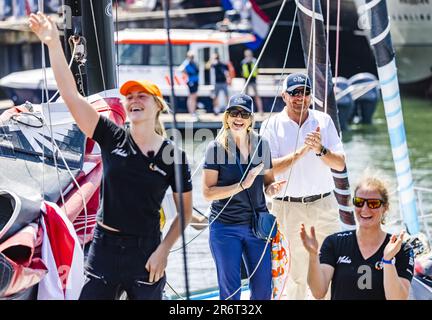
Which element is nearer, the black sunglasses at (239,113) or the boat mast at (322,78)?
the black sunglasses at (239,113)

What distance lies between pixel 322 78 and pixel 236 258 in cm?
181

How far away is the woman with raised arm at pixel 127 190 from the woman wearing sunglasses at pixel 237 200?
4.15 feet

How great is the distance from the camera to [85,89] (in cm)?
698

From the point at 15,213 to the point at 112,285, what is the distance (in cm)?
71

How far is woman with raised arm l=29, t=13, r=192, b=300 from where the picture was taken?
14.1 ft

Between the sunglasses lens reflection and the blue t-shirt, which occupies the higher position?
the sunglasses lens reflection

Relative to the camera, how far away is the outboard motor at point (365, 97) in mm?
26125

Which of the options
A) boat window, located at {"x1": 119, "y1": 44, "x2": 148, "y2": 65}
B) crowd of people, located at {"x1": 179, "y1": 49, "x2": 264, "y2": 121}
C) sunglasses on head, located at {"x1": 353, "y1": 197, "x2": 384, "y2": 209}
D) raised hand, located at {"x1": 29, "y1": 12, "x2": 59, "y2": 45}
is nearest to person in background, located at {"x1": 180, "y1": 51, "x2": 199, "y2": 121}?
crowd of people, located at {"x1": 179, "y1": 49, "x2": 264, "y2": 121}

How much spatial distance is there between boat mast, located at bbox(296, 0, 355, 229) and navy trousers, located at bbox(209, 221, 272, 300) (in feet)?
4.16

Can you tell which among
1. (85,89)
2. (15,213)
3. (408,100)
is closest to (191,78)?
(408,100)

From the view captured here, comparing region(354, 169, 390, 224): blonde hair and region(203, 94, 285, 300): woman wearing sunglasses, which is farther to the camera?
region(203, 94, 285, 300): woman wearing sunglasses

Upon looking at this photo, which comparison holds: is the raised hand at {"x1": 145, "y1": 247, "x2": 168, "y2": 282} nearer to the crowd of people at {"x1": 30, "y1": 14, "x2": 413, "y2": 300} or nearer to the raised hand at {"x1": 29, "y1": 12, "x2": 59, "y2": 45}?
the crowd of people at {"x1": 30, "y1": 14, "x2": 413, "y2": 300}

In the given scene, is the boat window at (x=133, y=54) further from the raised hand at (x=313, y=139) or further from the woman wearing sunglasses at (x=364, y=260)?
the woman wearing sunglasses at (x=364, y=260)

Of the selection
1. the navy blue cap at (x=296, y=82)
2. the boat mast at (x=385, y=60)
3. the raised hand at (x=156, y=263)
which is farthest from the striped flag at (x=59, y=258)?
the boat mast at (x=385, y=60)
